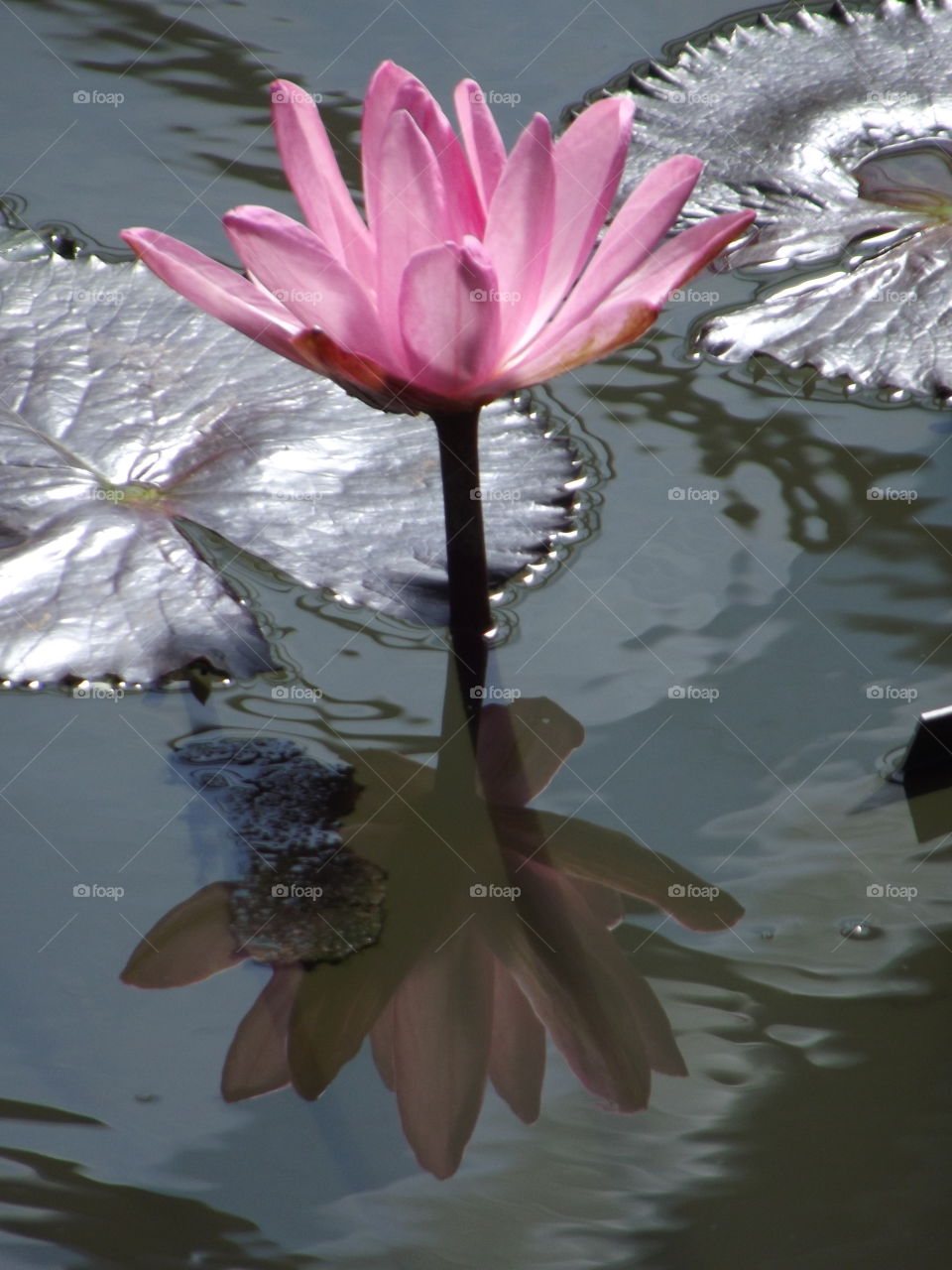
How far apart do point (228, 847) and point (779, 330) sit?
2.63 ft

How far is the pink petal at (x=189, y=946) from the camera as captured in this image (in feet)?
2.82

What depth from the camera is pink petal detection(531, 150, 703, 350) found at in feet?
3.00

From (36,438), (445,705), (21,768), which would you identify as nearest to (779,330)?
(445,705)

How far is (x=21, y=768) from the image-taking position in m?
0.99

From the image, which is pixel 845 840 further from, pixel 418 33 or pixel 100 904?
pixel 418 33

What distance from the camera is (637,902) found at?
917mm

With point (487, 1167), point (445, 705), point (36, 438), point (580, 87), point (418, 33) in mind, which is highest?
point (418, 33)

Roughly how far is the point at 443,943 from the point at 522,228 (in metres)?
0.50
